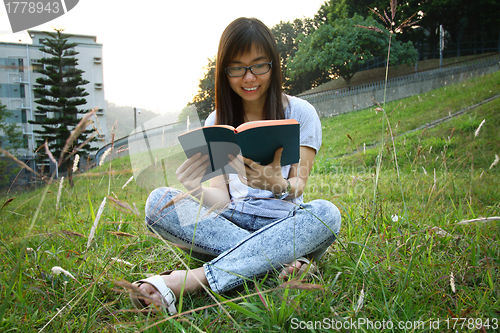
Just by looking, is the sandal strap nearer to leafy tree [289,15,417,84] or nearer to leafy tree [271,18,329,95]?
leafy tree [289,15,417,84]

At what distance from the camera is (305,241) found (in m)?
1.01

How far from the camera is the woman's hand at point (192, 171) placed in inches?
40.3

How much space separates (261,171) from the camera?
0.96m

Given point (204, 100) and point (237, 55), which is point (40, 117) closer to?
point (204, 100)

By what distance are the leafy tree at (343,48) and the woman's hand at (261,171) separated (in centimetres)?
1427

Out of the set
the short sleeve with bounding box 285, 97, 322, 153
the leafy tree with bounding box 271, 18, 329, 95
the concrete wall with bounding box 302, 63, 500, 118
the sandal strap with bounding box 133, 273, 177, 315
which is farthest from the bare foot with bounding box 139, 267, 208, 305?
the leafy tree with bounding box 271, 18, 329, 95

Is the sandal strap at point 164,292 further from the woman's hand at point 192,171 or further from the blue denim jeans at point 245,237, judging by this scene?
the woman's hand at point 192,171

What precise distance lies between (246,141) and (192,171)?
0.31 meters

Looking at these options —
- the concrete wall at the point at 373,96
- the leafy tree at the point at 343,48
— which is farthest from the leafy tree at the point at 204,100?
the leafy tree at the point at 343,48

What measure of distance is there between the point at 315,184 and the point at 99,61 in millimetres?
19762

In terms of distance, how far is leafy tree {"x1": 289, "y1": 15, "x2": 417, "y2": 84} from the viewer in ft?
45.6

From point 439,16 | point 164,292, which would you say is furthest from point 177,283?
point 439,16

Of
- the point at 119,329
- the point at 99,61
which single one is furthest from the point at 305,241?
the point at 99,61

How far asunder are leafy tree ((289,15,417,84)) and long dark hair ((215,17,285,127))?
13.8 m
